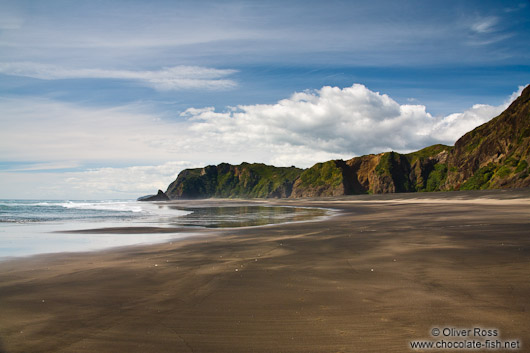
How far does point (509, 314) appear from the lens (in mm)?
4715

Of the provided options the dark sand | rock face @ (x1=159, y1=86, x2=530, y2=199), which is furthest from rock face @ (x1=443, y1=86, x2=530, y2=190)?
the dark sand

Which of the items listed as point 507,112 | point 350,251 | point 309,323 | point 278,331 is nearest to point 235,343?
point 278,331

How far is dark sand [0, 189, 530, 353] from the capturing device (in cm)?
436

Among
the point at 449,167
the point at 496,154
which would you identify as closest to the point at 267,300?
the point at 496,154

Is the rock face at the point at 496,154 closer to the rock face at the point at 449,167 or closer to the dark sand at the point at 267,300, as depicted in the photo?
the rock face at the point at 449,167

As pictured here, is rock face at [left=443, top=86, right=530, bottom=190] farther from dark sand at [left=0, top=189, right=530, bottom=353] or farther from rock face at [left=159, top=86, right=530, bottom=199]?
dark sand at [left=0, top=189, right=530, bottom=353]

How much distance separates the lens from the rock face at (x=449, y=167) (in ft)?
242

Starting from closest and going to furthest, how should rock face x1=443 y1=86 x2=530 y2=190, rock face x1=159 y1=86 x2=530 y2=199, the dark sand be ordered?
the dark sand → rock face x1=443 y1=86 x2=530 y2=190 → rock face x1=159 y1=86 x2=530 y2=199

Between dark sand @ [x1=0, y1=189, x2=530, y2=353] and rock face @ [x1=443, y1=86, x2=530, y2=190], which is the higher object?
rock face @ [x1=443, y1=86, x2=530, y2=190]

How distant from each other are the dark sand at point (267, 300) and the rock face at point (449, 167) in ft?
231

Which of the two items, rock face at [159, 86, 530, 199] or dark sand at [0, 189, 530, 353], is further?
rock face at [159, 86, 530, 199]

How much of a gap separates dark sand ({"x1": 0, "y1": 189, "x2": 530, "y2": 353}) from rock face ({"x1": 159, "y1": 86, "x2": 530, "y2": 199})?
7045 centimetres

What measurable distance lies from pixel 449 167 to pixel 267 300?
4821 inches

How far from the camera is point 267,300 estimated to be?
231 inches
